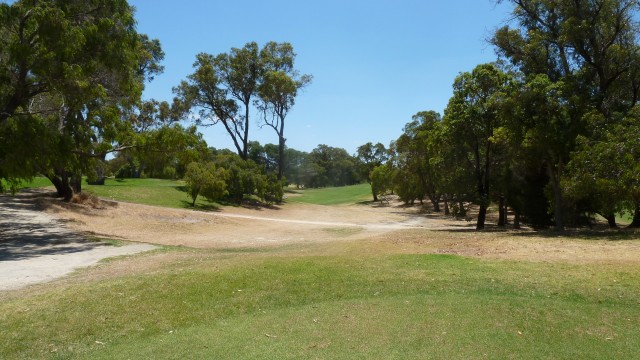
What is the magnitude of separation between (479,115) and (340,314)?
19.6 m

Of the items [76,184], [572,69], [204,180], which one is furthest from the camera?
[204,180]

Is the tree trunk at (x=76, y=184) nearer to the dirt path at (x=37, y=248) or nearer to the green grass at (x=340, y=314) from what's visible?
the dirt path at (x=37, y=248)

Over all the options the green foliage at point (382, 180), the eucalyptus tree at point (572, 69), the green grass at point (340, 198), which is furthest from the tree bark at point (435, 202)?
the eucalyptus tree at point (572, 69)

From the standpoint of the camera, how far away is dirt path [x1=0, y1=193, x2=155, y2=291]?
12146mm

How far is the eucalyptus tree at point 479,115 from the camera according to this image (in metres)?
24.7

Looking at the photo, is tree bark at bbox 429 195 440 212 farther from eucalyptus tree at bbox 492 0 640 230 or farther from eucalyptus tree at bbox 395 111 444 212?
eucalyptus tree at bbox 492 0 640 230

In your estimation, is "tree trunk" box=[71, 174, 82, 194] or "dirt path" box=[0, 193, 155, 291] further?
"tree trunk" box=[71, 174, 82, 194]

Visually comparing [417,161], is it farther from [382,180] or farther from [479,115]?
[479,115]

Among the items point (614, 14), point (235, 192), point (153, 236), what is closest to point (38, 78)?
point (153, 236)

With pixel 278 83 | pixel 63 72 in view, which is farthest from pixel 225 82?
pixel 63 72

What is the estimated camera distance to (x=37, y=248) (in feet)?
54.0

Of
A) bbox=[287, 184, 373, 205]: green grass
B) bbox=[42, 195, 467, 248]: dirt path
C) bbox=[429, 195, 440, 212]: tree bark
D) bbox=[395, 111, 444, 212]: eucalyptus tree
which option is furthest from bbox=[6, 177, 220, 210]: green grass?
bbox=[287, 184, 373, 205]: green grass

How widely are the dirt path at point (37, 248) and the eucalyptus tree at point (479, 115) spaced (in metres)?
16.6

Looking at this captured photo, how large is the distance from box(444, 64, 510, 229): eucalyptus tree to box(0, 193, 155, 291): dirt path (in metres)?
16.6
